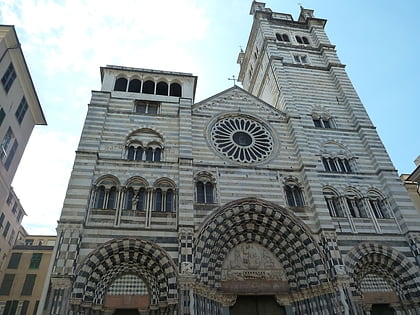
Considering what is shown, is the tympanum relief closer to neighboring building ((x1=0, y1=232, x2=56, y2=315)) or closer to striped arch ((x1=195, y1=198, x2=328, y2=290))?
striped arch ((x1=195, y1=198, x2=328, y2=290))

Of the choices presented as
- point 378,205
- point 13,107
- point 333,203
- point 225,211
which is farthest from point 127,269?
point 378,205

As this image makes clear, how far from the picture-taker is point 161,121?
15.7 m

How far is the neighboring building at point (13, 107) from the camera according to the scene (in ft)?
40.6

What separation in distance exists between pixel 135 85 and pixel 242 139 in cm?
716

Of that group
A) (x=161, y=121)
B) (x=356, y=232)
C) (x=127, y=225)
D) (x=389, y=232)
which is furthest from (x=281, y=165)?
(x=127, y=225)

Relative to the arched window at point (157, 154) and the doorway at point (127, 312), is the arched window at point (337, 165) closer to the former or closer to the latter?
the arched window at point (157, 154)

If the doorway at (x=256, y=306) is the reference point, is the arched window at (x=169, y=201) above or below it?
above

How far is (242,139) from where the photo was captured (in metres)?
16.1

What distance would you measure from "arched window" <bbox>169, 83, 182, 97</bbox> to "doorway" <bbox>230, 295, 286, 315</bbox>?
37.4 ft

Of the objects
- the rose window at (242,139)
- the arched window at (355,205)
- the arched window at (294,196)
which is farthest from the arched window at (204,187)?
the arched window at (355,205)

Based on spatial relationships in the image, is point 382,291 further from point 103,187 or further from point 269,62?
point 269,62

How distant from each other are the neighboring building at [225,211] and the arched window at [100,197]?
0.04 meters

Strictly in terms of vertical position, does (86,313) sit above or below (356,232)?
below

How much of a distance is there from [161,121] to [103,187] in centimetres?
474
